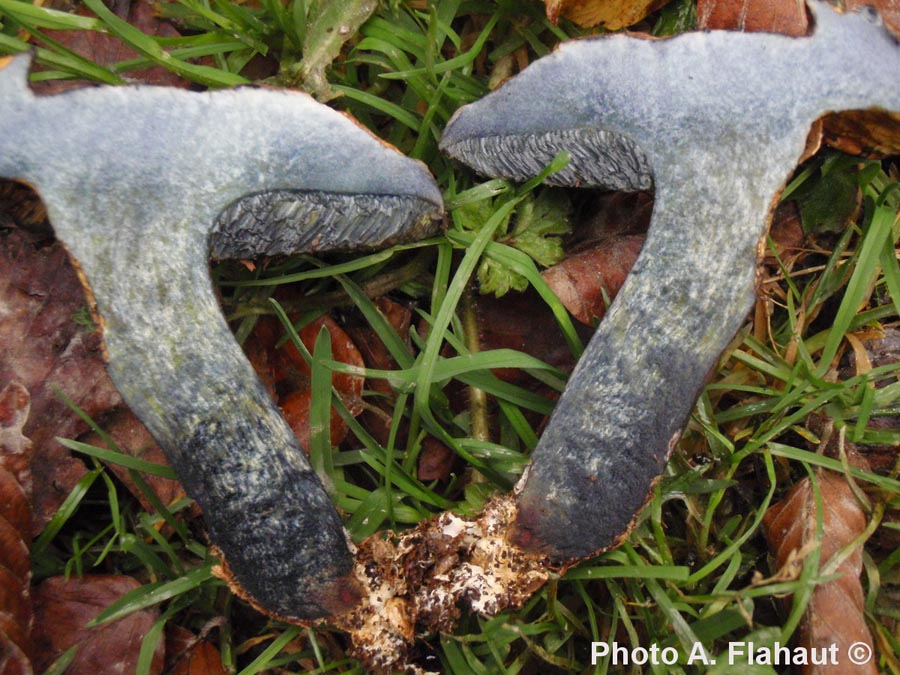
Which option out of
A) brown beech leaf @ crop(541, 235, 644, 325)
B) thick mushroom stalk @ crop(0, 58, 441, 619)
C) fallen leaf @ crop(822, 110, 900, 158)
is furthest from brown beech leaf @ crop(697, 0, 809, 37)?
thick mushroom stalk @ crop(0, 58, 441, 619)

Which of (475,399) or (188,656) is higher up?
(475,399)

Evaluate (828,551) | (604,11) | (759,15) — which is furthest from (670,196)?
(828,551)

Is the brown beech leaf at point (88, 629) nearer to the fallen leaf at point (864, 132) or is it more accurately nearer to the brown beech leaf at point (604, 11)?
the brown beech leaf at point (604, 11)

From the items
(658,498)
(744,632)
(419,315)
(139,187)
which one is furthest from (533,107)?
(744,632)

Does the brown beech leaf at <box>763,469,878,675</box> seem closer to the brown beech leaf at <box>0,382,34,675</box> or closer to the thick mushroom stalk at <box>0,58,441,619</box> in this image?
the thick mushroom stalk at <box>0,58,441,619</box>

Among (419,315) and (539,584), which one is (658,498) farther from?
(419,315)

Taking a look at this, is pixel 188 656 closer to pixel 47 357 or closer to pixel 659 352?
pixel 47 357
